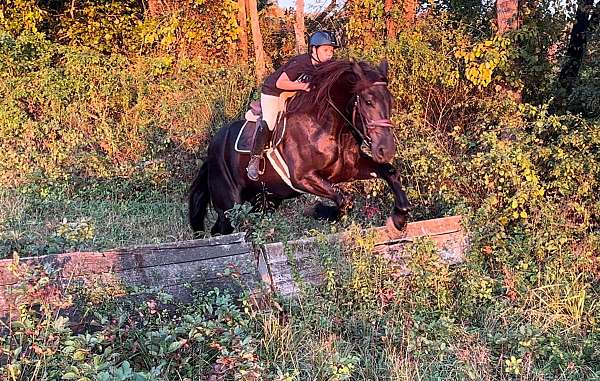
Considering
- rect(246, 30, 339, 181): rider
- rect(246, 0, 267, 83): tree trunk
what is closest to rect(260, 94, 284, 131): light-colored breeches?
rect(246, 30, 339, 181): rider

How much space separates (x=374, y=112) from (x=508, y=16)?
337cm

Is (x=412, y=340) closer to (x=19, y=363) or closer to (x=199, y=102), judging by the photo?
(x=19, y=363)

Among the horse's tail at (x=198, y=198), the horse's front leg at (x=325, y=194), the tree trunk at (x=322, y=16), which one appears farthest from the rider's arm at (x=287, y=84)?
the tree trunk at (x=322, y=16)

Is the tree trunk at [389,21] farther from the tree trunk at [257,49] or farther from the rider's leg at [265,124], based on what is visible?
the rider's leg at [265,124]

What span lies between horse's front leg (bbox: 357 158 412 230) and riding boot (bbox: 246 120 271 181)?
1103 millimetres

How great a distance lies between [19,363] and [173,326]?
0.99 metres

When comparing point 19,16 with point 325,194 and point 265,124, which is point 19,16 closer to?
point 265,124

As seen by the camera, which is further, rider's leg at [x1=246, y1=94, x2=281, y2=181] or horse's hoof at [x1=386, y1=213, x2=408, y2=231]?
A: rider's leg at [x1=246, y1=94, x2=281, y2=181]

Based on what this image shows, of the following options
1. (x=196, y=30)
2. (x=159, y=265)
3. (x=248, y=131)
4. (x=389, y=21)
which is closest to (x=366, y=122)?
(x=248, y=131)

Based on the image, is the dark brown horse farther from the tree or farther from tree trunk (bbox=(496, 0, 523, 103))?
the tree

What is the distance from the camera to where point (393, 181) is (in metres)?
6.22

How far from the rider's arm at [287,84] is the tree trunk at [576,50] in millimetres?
4001

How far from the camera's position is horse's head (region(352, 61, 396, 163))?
570 centimetres

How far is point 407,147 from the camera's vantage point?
7844 millimetres
